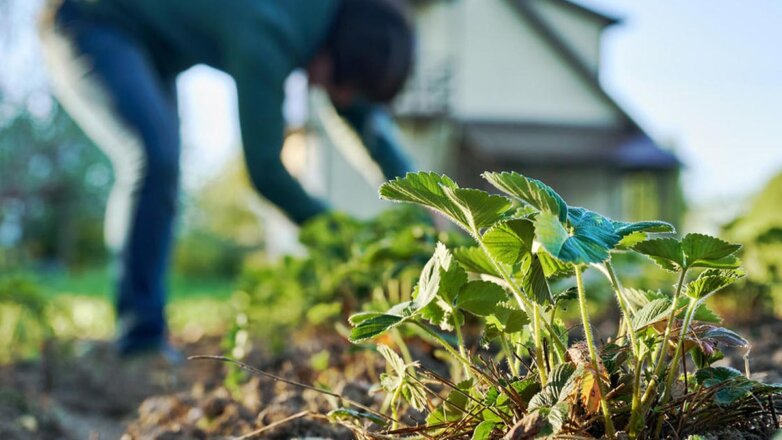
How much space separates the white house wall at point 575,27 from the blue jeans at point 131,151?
1290 centimetres

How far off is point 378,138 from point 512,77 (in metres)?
11.8

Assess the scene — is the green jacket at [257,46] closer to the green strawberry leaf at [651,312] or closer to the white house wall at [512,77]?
the green strawberry leaf at [651,312]

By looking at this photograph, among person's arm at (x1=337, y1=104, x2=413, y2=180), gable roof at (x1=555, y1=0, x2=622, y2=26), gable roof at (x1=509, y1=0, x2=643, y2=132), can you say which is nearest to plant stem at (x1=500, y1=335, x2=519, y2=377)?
person's arm at (x1=337, y1=104, x2=413, y2=180)

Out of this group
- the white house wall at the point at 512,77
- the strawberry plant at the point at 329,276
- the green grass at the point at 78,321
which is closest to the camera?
the strawberry plant at the point at 329,276

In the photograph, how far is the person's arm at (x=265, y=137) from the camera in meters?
2.42

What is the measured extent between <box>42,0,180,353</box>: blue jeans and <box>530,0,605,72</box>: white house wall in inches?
508

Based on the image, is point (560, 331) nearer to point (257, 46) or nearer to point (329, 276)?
point (329, 276)

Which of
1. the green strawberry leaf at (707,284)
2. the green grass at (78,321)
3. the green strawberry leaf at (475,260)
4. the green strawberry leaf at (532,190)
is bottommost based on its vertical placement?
the green grass at (78,321)

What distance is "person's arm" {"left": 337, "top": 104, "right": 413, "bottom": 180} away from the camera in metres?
2.83

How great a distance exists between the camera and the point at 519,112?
1441 centimetres

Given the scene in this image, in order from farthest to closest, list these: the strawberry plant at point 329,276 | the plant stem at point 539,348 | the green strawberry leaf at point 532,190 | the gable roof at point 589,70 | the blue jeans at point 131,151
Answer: the gable roof at point 589,70 → the blue jeans at point 131,151 → the strawberry plant at point 329,276 → the plant stem at point 539,348 → the green strawberry leaf at point 532,190

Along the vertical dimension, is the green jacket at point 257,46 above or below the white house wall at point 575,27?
below

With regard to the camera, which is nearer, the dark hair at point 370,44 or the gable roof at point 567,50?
the dark hair at point 370,44

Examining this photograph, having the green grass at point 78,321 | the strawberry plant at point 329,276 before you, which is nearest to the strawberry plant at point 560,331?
the strawberry plant at point 329,276
